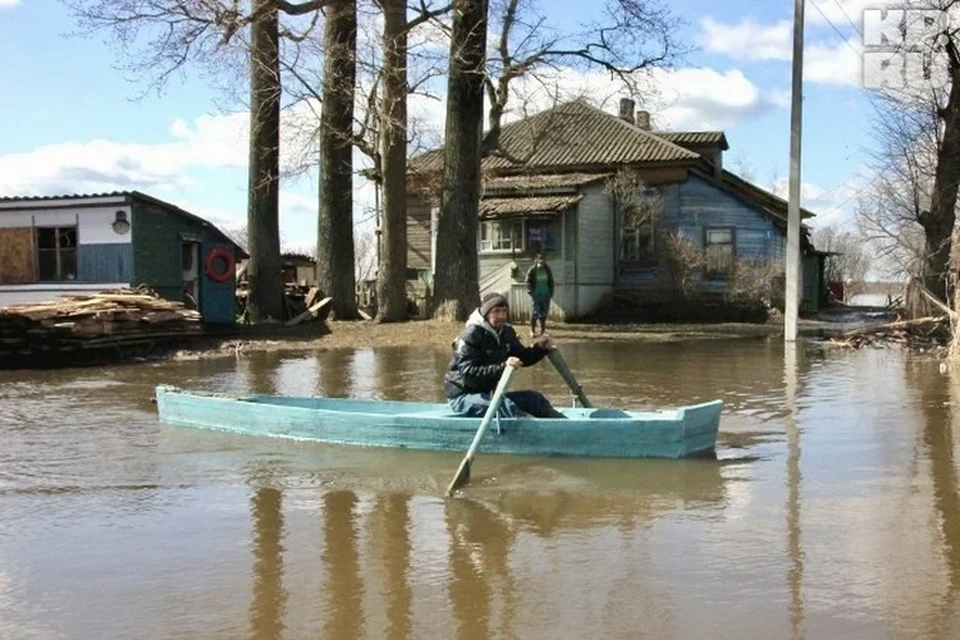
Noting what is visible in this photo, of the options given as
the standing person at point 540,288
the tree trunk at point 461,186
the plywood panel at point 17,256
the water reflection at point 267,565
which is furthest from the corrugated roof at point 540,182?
the water reflection at point 267,565

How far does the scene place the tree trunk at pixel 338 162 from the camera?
24688 mm

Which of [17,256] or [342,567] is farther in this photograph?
[17,256]

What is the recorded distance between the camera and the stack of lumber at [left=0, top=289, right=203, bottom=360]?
59.8ft

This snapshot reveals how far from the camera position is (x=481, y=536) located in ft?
22.6

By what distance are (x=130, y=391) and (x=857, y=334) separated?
15.5m

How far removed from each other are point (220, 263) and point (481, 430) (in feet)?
A: 59.9

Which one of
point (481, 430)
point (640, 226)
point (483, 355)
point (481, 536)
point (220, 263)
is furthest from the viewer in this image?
point (640, 226)

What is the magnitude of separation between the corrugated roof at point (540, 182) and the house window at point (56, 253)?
13.9 m

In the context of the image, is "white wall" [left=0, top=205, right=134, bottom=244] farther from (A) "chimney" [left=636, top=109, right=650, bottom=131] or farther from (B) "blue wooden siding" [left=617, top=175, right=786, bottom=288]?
(A) "chimney" [left=636, top=109, right=650, bottom=131]

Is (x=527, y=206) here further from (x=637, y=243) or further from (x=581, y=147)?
(x=581, y=147)

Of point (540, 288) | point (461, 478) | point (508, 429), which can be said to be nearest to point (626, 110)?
point (540, 288)

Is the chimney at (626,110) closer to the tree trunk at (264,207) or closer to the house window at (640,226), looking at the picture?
the house window at (640,226)

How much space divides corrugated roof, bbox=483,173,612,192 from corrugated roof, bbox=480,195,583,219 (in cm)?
45

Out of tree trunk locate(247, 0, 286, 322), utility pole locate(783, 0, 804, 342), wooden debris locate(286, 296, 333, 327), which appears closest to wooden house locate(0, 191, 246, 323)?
tree trunk locate(247, 0, 286, 322)
